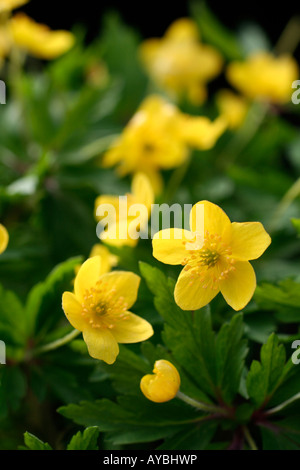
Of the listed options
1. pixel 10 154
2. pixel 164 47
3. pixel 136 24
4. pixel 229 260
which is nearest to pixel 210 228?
pixel 229 260

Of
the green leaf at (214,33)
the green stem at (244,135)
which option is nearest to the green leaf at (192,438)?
the green stem at (244,135)

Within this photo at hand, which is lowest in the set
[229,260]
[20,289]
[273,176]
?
[20,289]

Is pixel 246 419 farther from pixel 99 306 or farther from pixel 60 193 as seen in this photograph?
pixel 60 193

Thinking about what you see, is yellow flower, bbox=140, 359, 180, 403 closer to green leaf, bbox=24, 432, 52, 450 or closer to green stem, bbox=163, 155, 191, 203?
green leaf, bbox=24, 432, 52, 450

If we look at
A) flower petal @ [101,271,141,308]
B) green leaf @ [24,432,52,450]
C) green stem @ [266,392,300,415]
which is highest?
flower petal @ [101,271,141,308]

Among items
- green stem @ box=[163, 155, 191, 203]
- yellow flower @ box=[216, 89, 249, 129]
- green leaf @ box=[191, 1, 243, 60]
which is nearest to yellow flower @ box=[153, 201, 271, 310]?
green stem @ box=[163, 155, 191, 203]

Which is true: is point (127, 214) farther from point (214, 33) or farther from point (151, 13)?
point (151, 13)
